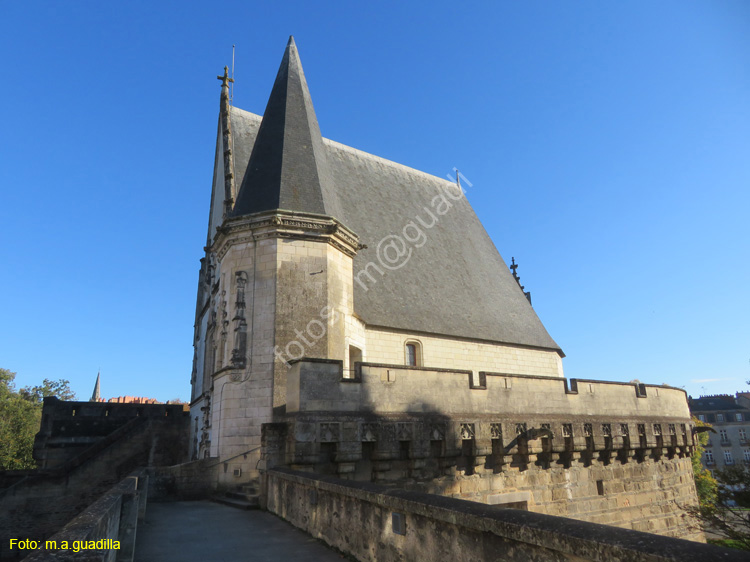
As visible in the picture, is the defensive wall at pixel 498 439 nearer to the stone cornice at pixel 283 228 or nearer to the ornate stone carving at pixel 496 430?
the ornate stone carving at pixel 496 430

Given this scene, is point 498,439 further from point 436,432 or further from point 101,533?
point 101,533

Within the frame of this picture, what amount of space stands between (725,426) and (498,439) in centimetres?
5776

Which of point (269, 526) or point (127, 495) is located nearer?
point (127, 495)

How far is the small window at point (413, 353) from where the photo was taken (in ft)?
53.2

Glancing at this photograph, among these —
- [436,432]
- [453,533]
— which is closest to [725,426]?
[436,432]

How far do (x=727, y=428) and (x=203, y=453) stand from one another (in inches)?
2363

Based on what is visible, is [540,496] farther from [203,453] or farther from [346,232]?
[203,453]

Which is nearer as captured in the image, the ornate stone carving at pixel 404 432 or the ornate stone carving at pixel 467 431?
the ornate stone carving at pixel 404 432

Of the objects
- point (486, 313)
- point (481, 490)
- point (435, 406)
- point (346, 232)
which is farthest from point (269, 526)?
point (486, 313)

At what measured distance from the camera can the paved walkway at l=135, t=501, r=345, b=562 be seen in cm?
532

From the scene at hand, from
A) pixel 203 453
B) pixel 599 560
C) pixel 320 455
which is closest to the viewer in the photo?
pixel 599 560

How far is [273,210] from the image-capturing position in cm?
1245

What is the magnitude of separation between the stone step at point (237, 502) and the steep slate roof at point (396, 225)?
247 inches

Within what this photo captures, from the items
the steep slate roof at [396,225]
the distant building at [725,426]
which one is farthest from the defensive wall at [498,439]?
the distant building at [725,426]
